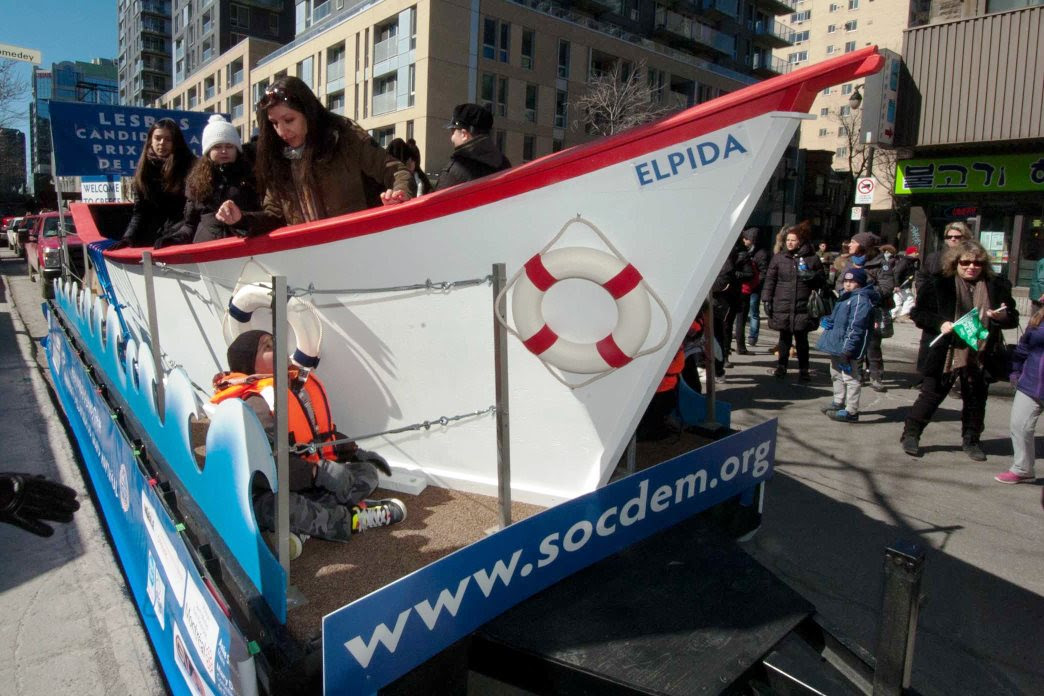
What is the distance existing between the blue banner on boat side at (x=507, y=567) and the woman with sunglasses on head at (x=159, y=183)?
3985mm

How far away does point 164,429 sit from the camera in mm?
2543

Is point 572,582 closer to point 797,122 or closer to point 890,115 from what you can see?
point 797,122

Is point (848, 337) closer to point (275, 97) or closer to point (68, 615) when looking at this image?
point (275, 97)

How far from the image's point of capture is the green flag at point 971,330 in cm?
497

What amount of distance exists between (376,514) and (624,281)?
1204mm

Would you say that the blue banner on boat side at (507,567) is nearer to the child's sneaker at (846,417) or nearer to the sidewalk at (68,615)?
the sidewalk at (68,615)

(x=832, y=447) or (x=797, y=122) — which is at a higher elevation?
(x=797, y=122)

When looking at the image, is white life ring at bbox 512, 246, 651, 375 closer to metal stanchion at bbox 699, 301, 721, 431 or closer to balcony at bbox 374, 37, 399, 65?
metal stanchion at bbox 699, 301, 721, 431

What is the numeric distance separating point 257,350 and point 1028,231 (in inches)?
741

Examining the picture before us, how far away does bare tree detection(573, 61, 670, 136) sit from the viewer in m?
29.2

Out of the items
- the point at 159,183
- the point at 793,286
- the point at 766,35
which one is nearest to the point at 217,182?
the point at 159,183

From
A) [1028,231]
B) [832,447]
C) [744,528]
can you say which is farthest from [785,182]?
[744,528]

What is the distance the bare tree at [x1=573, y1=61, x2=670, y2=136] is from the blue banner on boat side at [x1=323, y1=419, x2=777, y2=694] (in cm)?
2533

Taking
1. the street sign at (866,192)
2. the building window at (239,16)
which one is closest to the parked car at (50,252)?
the street sign at (866,192)
